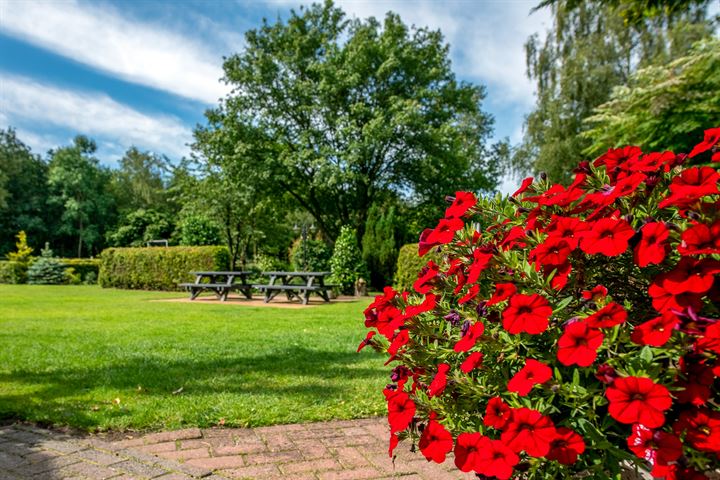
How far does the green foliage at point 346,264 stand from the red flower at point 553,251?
12635mm

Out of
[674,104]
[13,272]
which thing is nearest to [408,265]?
[674,104]

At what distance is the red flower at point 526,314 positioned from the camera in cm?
109

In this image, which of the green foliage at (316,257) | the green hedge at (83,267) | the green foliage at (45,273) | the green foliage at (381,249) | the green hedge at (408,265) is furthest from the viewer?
the green hedge at (83,267)

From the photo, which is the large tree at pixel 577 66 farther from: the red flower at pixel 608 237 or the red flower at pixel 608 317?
the red flower at pixel 608 317

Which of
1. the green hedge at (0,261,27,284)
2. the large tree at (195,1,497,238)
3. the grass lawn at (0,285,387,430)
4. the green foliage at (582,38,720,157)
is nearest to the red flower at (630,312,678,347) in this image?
the grass lawn at (0,285,387,430)

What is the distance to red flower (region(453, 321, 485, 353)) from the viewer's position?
1.19 m

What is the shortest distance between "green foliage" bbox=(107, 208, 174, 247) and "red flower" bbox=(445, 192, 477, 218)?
33316mm

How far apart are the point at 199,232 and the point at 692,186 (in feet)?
60.4

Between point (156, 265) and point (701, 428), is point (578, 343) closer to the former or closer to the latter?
point (701, 428)

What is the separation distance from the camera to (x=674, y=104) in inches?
458

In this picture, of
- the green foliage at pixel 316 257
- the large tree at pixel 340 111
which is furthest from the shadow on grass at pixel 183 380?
the large tree at pixel 340 111

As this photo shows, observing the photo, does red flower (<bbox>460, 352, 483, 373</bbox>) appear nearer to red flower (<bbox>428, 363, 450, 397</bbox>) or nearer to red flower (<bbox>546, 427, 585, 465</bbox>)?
red flower (<bbox>428, 363, 450, 397</bbox>)

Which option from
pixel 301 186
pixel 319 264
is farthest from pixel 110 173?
pixel 319 264

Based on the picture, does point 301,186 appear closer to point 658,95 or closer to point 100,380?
point 658,95
